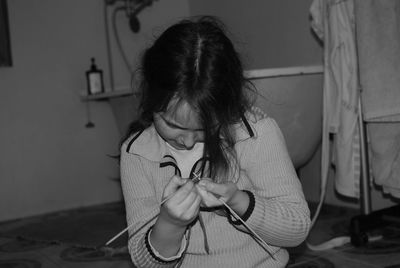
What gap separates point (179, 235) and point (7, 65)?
1.73 m

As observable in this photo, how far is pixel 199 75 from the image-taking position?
2.25ft

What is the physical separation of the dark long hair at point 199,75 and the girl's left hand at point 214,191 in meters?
0.10

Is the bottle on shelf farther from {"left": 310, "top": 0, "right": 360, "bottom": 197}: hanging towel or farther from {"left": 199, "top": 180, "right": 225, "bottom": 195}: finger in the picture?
{"left": 199, "top": 180, "right": 225, "bottom": 195}: finger

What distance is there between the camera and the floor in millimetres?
1286

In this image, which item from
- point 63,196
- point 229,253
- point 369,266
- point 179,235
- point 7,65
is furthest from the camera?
point 63,196

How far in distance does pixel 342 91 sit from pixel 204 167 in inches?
28.7

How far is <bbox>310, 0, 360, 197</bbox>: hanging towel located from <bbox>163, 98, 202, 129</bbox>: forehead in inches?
31.6

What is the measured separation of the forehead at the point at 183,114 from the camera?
690 millimetres

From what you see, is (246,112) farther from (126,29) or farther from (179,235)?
(126,29)

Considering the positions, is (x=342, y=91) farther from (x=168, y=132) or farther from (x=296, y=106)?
(x=168, y=132)

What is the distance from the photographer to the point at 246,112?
0.82 metres

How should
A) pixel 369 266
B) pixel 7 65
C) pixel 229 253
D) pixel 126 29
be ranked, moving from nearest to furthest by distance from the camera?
pixel 229 253
pixel 369 266
pixel 7 65
pixel 126 29

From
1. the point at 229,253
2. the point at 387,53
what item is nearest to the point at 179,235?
the point at 229,253

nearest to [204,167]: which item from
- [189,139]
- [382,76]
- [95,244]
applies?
[189,139]
